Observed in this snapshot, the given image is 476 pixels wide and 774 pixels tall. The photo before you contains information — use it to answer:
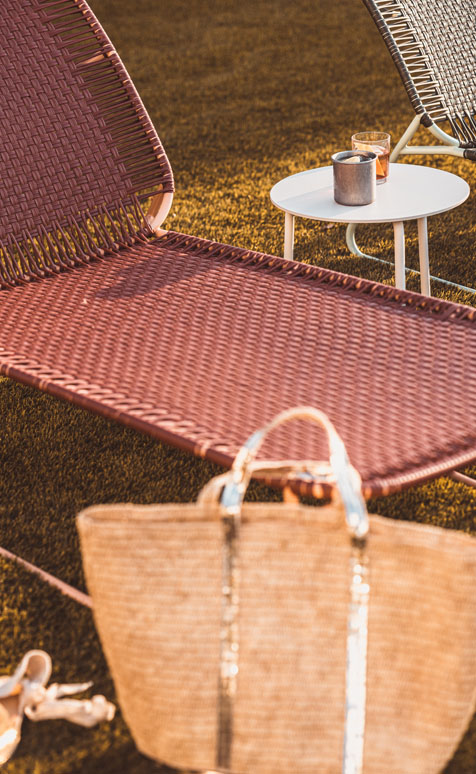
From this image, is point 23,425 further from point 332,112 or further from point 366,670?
point 332,112

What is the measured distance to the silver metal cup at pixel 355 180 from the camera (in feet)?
8.09

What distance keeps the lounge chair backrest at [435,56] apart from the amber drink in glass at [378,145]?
0.45 meters

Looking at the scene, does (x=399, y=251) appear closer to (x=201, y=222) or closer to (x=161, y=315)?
(x=161, y=315)

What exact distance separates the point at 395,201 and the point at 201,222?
4.31 ft

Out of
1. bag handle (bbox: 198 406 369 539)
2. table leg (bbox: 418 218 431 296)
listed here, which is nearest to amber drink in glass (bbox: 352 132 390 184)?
table leg (bbox: 418 218 431 296)

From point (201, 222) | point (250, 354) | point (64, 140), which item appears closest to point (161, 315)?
point (250, 354)

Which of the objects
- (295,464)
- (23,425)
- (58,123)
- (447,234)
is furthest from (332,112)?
(295,464)

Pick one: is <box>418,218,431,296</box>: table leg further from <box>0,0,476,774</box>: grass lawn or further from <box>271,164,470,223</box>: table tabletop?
<box>0,0,476,774</box>: grass lawn

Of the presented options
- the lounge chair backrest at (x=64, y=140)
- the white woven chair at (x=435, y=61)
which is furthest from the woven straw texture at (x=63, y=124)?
the white woven chair at (x=435, y=61)

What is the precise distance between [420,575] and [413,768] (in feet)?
0.83

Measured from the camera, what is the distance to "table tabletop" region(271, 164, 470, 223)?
7.97ft

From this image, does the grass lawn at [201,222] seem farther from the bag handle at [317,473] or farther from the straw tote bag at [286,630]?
the bag handle at [317,473]

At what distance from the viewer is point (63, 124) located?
8.21ft

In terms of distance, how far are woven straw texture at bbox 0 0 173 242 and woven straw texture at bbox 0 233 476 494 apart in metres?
0.23
